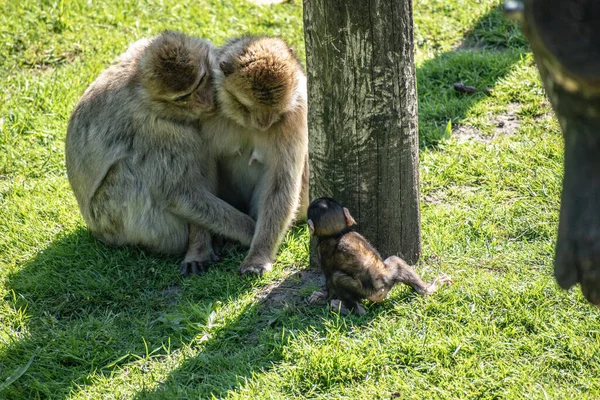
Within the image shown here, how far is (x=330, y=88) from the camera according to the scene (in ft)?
13.4

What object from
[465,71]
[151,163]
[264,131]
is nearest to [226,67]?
[264,131]

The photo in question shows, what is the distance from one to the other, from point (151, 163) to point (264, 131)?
79 cm

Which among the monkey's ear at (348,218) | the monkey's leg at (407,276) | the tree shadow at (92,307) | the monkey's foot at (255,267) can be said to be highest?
the monkey's ear at (348,218)

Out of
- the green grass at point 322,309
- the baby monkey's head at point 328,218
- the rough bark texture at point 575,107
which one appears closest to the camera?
the rough bark texture at point 575,107

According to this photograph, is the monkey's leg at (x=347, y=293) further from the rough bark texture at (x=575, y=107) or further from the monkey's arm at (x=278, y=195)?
the rough bark texture at (x=575, y=107)

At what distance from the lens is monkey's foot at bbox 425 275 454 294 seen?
163 inches

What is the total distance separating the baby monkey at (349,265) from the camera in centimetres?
398

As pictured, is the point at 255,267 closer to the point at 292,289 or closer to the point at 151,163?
the point at 292,289

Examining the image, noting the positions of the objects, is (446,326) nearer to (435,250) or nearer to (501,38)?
(435,250)

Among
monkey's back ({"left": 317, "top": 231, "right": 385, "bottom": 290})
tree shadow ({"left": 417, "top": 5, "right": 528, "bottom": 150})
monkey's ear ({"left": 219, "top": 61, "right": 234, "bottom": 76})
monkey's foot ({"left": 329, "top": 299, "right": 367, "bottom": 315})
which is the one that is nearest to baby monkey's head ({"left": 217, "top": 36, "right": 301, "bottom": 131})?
monkey's ear ({"left": 219, "top": 61, "right": 234, "bottom": 76})

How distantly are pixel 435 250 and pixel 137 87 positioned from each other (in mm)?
2209

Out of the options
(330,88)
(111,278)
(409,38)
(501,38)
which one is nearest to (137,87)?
(111,278)

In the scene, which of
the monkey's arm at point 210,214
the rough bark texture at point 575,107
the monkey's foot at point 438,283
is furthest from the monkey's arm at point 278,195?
the rough bark texture at point 575,107

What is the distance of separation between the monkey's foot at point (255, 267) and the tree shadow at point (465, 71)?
182 cm
